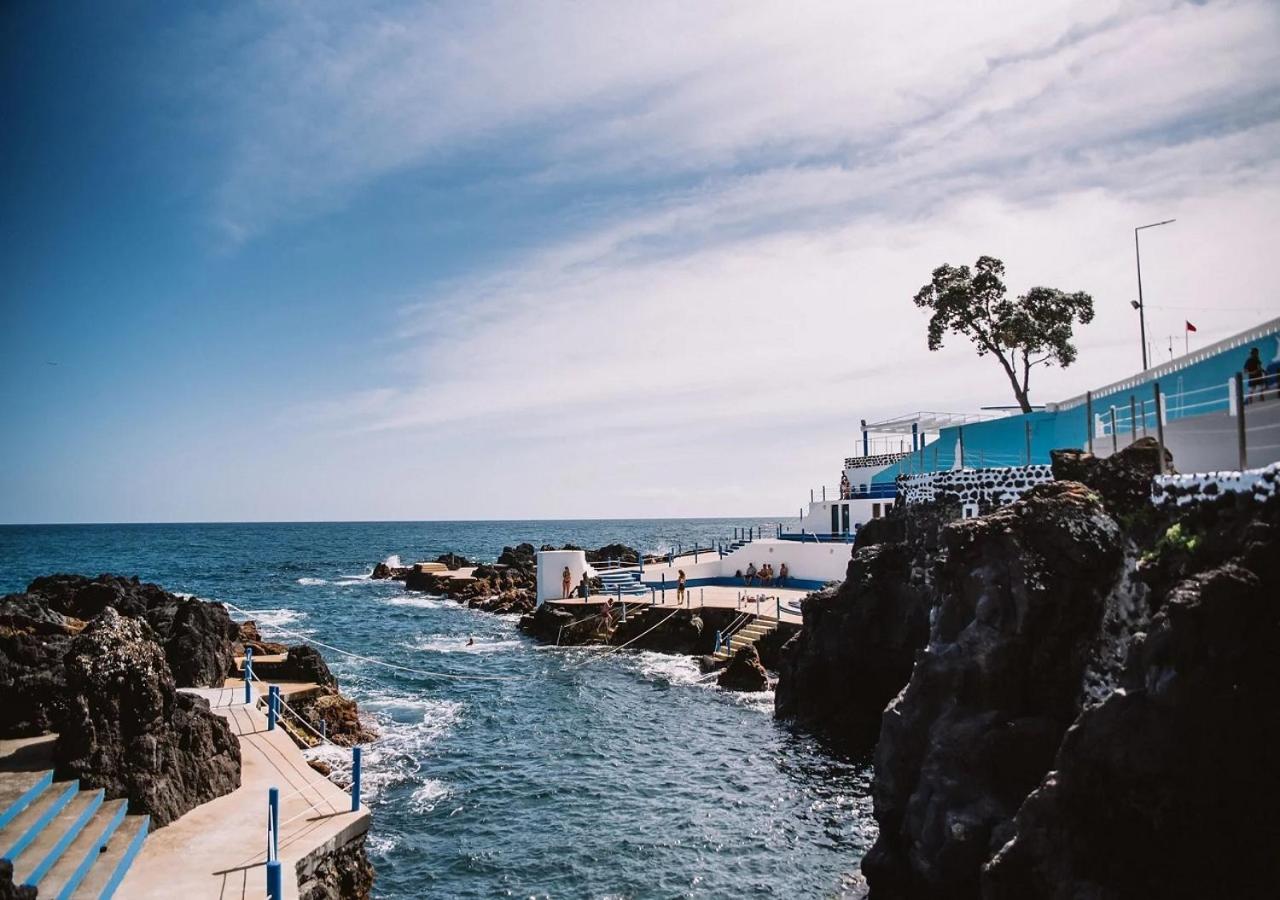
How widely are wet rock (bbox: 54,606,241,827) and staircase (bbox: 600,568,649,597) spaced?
29.8 m

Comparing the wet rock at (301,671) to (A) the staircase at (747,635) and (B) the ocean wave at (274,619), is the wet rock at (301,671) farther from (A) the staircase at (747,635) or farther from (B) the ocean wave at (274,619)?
(B) the ocean wave at (274,619)

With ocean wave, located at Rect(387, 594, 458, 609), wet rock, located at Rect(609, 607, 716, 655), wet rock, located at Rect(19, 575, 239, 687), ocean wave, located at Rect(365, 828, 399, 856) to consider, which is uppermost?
wet rock, located at Rect(19, 575, 239, 687)

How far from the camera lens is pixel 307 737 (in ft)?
74.1

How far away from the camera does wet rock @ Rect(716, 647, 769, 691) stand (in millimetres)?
31297

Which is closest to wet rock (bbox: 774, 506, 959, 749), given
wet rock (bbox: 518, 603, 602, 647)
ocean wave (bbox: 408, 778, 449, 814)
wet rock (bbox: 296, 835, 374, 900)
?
ocean wave (bbox: 408, 778, 449, 814)

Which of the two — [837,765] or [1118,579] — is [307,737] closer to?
[837,765]

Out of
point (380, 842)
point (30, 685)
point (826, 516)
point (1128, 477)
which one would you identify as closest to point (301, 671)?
point (380, 842)

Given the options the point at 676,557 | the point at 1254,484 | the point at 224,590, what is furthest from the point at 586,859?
the point at 224,590

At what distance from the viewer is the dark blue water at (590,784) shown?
54.0ft

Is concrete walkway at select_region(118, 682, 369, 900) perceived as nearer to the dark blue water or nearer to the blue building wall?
the dark blue water

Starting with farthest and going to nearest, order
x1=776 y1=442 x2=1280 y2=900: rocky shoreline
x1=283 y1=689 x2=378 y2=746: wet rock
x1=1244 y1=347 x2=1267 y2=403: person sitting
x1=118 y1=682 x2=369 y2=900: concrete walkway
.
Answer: x1=283 y1=689 x2=378 y2=746: wet rock
x1=1244 y1=347 x2=1267 y2=403: person sitting
x1=118 y1=682 x2=369 y2=900: concrete walkway
x1=776 y1=442 x2=1280 y2=900: rocky shoreline

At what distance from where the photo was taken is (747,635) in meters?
35.7

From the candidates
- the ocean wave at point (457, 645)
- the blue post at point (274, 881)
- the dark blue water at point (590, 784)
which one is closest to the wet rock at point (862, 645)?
the dark blue water at point (590, 784)

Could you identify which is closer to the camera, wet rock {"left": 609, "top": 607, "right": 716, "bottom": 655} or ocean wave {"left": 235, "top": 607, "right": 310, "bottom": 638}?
wet rock {"left": 609, "top": 607, "right": 716, "bottom": 655}
